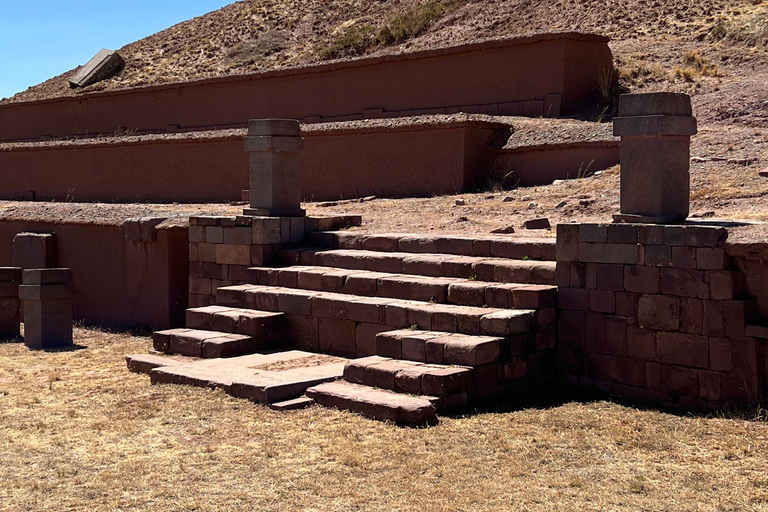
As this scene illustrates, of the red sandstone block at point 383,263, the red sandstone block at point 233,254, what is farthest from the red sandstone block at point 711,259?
the red sandstone block at point 233,254

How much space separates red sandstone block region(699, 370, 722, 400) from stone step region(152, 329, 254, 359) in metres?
4.89

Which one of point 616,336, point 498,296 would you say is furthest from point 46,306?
point 616,336

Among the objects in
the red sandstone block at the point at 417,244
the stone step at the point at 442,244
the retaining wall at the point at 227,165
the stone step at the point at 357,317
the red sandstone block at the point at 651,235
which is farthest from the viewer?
the retaining wall at the point at 227,165

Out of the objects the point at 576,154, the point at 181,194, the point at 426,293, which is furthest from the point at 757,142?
the point at 181,194

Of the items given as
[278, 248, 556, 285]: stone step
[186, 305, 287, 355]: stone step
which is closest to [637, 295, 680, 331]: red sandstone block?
[278, 248, 556, 285]: stone step

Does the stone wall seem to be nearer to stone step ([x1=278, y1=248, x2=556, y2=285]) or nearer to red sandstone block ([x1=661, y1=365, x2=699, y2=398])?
red sandstone block ([x1=661, y1=365, x2=699, y2=398])

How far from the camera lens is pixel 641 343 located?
8062mm

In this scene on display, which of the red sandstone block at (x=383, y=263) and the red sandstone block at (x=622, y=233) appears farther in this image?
the red sandstone block at (x=383, y=263)

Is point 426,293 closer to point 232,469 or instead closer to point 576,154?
point 232,469

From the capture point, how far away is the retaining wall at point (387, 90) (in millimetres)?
16531

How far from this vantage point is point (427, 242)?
10547 mm

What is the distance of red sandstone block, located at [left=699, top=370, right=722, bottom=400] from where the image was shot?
297 inches

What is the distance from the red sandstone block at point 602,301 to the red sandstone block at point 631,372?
19.1 inches

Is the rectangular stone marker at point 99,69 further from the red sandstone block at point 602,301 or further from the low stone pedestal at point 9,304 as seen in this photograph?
the red sandstone block at point 602,301
